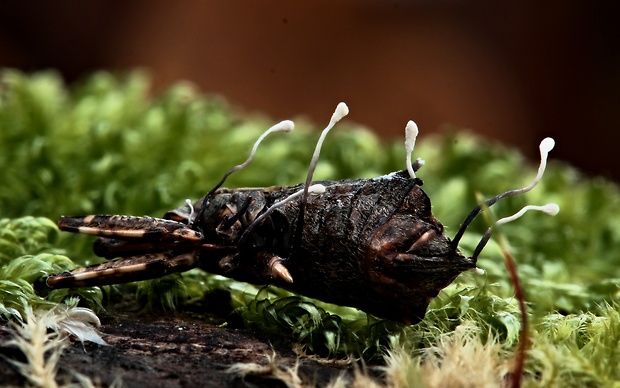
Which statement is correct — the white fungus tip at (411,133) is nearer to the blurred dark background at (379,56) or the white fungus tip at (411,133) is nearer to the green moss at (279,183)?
the green moss at (279,183)

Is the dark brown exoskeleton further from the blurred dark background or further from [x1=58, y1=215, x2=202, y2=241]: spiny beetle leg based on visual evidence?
the blurred dark background

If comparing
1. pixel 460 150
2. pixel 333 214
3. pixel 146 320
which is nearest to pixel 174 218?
pixel 146 320

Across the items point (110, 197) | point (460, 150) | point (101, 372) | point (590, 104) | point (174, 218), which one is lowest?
point (101, 372)

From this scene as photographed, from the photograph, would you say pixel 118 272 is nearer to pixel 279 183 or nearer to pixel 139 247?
pixel 139 247

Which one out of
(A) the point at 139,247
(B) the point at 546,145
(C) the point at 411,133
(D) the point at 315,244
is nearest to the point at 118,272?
(A) the point at 139,247

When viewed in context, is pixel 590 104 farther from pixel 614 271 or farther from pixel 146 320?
pixel 146 320

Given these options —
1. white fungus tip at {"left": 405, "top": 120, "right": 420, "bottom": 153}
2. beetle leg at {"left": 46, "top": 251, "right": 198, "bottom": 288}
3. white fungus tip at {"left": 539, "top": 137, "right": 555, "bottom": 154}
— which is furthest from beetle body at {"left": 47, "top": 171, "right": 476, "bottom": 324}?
white fungus tip at {"left": 539, "top": 137, "right": 555, "bottom": 154}
